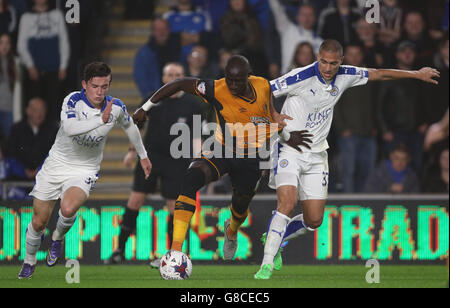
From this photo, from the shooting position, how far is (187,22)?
15.2 m

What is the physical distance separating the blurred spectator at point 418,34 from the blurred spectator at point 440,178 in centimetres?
162

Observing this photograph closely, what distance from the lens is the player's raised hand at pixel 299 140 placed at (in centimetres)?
995

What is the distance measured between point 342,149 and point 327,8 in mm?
2285

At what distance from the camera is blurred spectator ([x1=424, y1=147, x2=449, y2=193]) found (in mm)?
13908

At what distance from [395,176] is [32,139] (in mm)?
5181

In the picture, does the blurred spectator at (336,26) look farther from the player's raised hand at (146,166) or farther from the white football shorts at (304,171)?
the player's raised hand at (146,166)

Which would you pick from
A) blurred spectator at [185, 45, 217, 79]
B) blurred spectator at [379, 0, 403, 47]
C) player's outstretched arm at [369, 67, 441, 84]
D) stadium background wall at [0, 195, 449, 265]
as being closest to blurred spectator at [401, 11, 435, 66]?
blurred spectator at [379, 0, 403, 47]

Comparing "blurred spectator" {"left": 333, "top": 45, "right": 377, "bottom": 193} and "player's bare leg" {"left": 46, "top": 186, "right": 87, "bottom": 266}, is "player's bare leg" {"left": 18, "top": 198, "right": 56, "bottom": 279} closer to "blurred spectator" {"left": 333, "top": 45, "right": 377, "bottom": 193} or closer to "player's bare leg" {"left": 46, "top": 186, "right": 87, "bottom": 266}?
"player's bare leg" {"left": 46, "top": 186, "right": 87, "bottom": 266}

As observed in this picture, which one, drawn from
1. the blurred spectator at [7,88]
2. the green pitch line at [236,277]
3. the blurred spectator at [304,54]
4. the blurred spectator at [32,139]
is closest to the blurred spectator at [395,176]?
the green pitch line at [236,277]

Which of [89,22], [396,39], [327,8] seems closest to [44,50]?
[89,22]

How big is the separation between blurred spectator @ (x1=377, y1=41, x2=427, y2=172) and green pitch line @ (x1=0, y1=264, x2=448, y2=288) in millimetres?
2335

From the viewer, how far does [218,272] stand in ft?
38.3

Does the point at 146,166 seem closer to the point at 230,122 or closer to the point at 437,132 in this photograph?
the point at 230,122
